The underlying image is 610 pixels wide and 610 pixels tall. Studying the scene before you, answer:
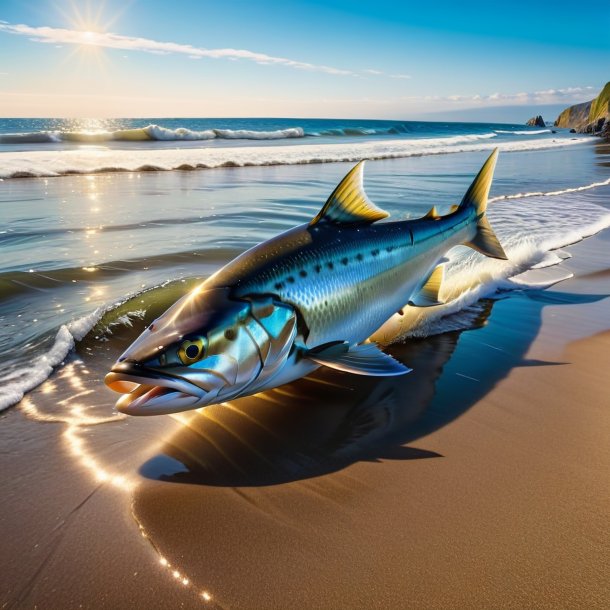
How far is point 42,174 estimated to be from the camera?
14.4 meters

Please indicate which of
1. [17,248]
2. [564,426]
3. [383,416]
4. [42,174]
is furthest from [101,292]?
[42,174]

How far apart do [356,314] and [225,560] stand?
1530 mm

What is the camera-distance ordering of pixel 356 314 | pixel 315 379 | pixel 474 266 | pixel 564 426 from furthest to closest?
pixel 474 266 < pixel 315 379 < pixel 356 314 < pixel 564 426

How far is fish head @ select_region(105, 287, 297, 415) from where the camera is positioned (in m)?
2.03

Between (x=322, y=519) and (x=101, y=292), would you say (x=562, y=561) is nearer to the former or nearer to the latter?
(x=322, y=519)

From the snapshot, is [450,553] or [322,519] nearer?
[450,553]

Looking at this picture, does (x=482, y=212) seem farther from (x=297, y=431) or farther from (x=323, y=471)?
(x=323, y=471)

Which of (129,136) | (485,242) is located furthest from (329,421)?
(129,136)

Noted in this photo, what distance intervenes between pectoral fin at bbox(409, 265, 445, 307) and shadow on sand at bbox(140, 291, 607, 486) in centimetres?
33

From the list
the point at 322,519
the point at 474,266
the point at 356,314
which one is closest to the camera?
the point at 322,519

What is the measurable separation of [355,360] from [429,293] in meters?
1.29

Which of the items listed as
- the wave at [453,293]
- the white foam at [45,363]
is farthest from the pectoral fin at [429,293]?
the white foam at [45,363]

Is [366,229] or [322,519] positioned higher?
[366,229]

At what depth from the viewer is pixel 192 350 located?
2.09 metres
